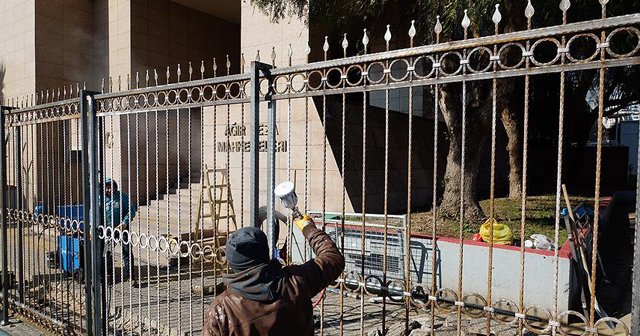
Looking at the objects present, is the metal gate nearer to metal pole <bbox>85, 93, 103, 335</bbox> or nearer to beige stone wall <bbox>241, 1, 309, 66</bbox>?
metal pole <bbox>85, 93, 103, 335</bbox>

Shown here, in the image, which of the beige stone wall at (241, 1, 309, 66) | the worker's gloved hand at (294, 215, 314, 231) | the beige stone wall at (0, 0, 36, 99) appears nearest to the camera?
the worker's gloved hand at (294, 215, 314, 231)

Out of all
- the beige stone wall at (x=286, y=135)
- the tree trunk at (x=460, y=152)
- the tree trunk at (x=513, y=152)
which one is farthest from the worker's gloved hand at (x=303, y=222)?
the tree trunk at (x=513, y=152)

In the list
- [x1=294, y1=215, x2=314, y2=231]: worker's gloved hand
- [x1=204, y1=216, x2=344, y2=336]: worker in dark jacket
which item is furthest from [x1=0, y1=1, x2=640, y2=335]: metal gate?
[x1=204, y1=216, x2=344, y2=336]: worker in dark jacket

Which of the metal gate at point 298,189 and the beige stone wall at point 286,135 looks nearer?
the metal gate at point 298,189

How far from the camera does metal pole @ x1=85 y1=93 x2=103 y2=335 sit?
168 inches

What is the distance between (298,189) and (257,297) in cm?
630

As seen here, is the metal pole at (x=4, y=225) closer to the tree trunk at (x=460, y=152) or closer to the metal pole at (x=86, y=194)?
the metal pole at (x=86, y=194)

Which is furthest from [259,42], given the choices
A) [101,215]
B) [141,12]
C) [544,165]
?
[544,165]

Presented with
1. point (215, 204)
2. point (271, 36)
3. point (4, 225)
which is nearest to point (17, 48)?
point (271, 36)

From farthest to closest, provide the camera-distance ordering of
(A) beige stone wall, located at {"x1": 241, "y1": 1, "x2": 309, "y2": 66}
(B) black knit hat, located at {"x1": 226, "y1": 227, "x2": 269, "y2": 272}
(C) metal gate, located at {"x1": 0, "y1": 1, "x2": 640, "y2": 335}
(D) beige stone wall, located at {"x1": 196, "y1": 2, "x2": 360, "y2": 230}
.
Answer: (A) beige stone wall, located at {"x1": 241, "y1": 1, "x2": 309, "y2": 66}, (D) beige stone wall, located at {"x1": 196, "y1": 2, "x2": 360, "y2": 230}, (C) metal gate, located at {"x1": 0, "y1": 1, "x2": 640, "y2": 335}, (B) black knit hat, located at {"x1": 226, "y1": 227, "x2": 269, "y2": 272}

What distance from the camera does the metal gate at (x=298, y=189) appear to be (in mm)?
2293

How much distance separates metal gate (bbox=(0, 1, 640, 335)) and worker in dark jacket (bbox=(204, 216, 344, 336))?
Answer: 0.62 metres

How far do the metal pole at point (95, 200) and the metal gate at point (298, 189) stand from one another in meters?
0.01

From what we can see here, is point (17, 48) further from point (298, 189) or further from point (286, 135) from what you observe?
point (298, 189)
